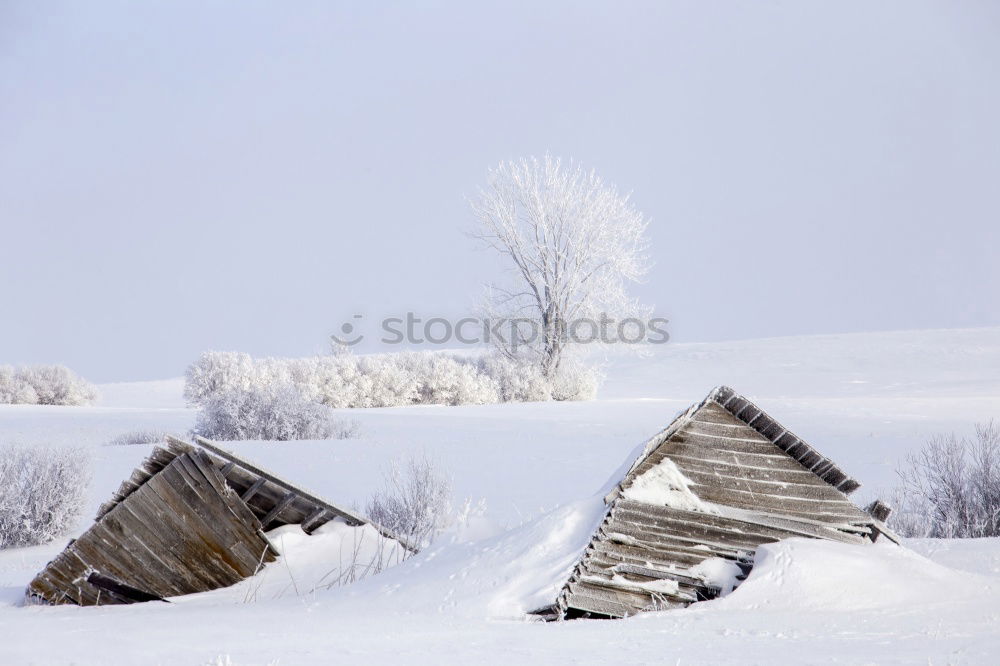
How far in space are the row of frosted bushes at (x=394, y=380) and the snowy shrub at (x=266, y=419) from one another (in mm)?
7109

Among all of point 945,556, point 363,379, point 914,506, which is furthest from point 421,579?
point 363,379

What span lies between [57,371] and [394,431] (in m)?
16.0

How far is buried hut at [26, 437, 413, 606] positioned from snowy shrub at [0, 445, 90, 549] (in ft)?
11.8

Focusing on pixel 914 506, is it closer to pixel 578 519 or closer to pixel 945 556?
pixel 945 556

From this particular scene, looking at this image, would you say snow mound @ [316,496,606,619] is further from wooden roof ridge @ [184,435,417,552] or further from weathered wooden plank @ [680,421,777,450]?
wooden roof ridge @ [184,435,417,552]

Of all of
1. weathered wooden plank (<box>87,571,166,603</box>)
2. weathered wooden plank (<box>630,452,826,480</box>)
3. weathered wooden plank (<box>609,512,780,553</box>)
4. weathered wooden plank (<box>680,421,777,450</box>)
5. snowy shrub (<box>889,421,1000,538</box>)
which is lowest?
weathered wooden plank (<box>87,571,166,603</box>)

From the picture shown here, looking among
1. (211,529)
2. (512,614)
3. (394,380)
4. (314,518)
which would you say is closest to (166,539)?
(211,529)

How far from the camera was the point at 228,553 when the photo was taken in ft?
17.0

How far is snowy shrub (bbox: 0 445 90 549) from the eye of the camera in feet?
27.6

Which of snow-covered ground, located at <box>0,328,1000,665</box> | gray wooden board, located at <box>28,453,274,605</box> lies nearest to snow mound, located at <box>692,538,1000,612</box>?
snow-covered ground, located at <box>0,328,1000,665</box>

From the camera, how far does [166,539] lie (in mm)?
5117

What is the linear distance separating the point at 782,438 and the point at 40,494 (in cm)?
689

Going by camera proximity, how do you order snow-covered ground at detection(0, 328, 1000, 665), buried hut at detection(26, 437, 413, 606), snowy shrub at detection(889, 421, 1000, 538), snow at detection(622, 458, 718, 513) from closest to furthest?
snow-covered ground at detection(0, 328, 1000, 665) < snow at detection(622, 458, 718, 513) < buried hut at detection(26, 437, 413, 606) < snowy shrub at detection(889, 421, 1000, 538)

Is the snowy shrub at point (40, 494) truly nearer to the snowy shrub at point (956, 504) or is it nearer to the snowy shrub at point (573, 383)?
the snowy shrub at point (956, 504)
